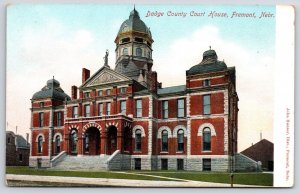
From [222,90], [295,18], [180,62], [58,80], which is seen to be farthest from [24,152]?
[295,18]

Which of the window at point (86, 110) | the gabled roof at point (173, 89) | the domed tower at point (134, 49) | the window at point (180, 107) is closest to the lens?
the domed tower at point (134, 49)

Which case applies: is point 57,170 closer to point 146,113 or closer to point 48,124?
point 48,124

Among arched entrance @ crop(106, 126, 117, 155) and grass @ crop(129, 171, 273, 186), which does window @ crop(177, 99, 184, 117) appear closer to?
grass @ crop(129, 171, 273, 186)

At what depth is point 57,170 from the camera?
35.2 feet

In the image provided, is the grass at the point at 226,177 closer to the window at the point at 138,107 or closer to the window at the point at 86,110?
the window at the point at 138,107

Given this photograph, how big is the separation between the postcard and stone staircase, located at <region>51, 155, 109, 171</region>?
1.0 inches

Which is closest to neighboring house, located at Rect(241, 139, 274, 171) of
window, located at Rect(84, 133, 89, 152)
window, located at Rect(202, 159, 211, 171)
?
window, located at Rect(202, 159, 211, 171)

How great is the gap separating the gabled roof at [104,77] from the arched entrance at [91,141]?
1209 millimetres

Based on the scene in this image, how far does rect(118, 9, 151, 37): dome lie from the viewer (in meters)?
10.2

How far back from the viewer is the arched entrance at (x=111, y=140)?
11.1 m

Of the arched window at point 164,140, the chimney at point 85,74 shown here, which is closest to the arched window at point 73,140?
the chimney at point 85,74

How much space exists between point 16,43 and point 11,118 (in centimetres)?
173

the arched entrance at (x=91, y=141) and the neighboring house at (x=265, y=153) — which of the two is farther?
the arched entrance at (x=91, y=141)

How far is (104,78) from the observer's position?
443 inches
